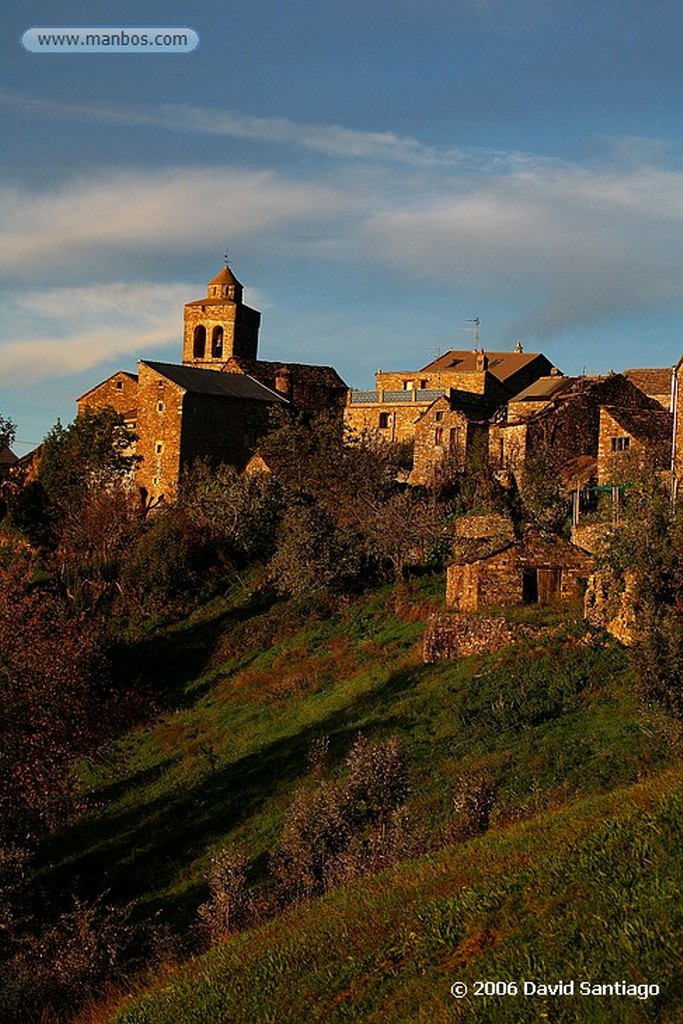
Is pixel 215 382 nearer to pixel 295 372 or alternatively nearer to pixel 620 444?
pixel 295 372

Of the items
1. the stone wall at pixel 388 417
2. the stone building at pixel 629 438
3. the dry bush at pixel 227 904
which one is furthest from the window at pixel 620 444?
the dry bush at pixel 227 904

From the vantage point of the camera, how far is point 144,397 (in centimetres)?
6112

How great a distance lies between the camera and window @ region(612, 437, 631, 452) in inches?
1779

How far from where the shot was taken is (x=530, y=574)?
1161 inches

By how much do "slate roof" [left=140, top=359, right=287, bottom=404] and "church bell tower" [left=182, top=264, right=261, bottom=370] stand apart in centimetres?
2278

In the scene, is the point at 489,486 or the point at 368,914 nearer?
the point at 368,914

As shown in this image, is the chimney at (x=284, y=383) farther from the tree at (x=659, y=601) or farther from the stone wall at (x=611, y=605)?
the tree at (x=659, y=601)

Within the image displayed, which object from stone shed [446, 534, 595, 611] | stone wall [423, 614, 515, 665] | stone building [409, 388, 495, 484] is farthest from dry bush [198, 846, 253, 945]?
stone building [409, 388, 495, 484]

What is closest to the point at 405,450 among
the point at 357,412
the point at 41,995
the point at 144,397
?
the point at 357,412

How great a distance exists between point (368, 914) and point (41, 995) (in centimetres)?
589

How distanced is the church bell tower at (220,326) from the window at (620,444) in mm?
46996

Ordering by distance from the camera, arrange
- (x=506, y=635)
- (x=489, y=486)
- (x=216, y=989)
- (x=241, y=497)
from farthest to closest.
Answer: (x=241, y=497) < (x=489, y=486) < (x=506, y=635) < (x=216, y=989)

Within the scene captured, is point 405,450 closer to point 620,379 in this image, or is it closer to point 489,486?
point 620,379

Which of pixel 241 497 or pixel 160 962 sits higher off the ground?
pixel 241 497
